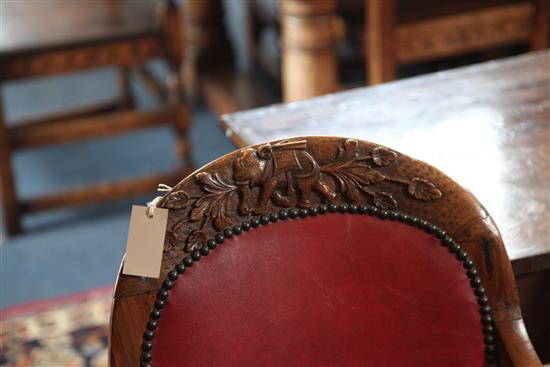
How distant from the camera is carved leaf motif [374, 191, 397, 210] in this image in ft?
3.21

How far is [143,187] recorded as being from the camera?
120 inches

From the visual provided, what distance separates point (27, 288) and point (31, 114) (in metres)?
1.47

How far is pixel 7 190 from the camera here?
287cm

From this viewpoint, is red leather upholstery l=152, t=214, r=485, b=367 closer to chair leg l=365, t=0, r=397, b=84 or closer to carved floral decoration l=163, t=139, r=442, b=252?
carved floral decoration l=163, t=139, r=442, b=252

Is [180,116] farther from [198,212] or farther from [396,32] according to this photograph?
[198,212]

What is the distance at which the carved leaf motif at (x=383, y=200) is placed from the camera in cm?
98

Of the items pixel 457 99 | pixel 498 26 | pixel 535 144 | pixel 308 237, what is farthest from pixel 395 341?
pixel 498 26

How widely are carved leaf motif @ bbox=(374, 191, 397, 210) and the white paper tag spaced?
236 mm

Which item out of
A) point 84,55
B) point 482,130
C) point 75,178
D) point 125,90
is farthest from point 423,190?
point 125,90

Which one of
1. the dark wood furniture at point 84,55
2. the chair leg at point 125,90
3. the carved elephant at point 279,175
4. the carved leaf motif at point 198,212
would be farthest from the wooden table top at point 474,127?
the chair leg at point 125,90

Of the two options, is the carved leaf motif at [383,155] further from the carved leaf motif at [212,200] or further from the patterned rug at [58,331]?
A: the patterned rug at [58,331]

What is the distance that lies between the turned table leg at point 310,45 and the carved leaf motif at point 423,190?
1699mm

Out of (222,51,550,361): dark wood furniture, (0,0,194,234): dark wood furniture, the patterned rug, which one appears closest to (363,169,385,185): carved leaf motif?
(222,51,550,361): dark wood furniture

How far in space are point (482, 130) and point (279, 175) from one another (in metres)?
0.71
